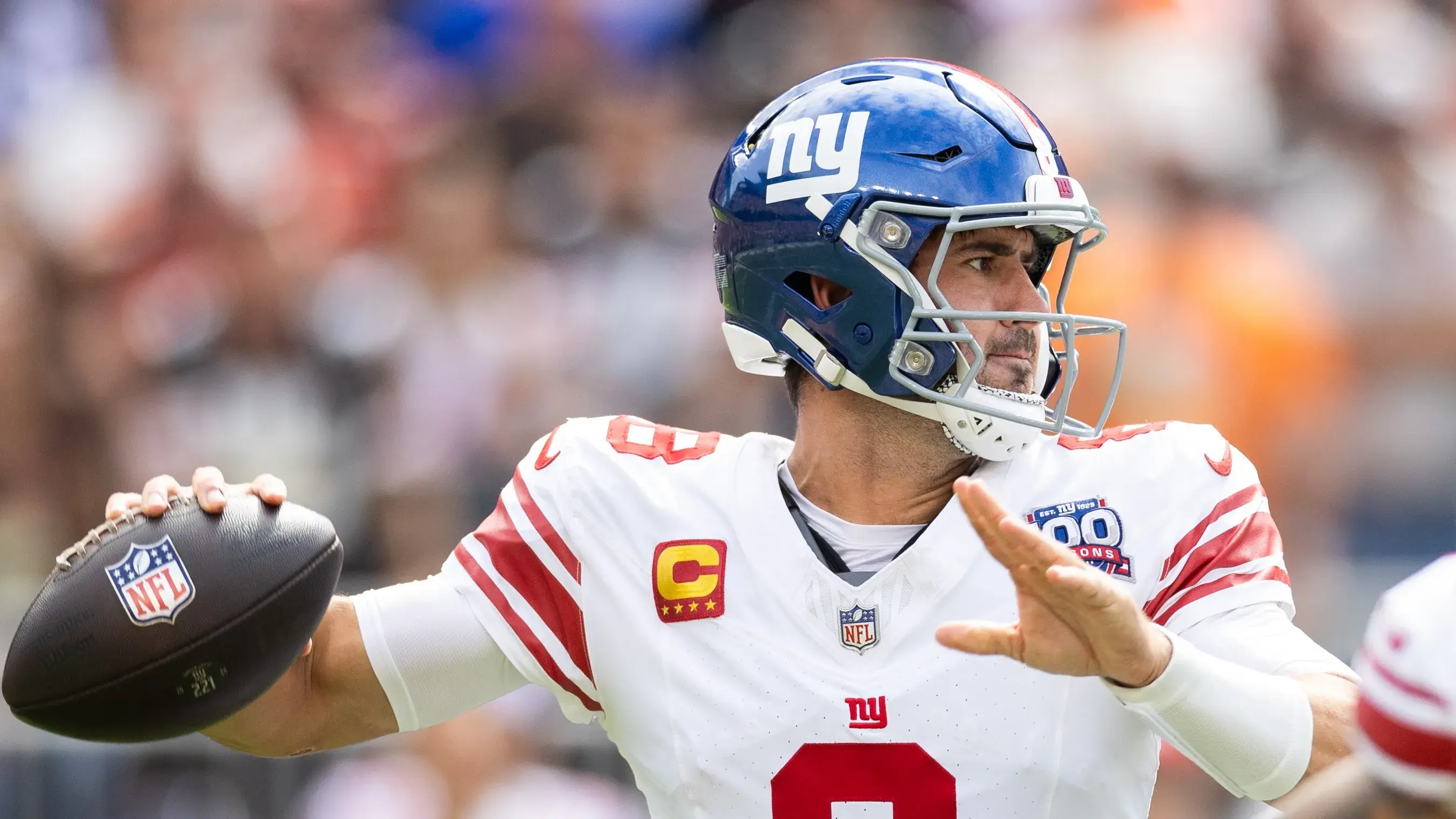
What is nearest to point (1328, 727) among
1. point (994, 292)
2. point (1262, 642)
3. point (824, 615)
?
point (1262, 642)

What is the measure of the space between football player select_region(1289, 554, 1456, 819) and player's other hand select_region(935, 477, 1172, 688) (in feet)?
1.30

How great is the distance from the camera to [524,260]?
5496mm

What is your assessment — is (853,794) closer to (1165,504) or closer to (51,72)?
(1165,504)

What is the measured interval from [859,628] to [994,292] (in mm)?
561

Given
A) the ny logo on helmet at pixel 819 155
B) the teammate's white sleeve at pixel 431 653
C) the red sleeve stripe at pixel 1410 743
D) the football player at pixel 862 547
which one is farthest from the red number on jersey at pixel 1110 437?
the red sleeve stripe at pixel 1410 743

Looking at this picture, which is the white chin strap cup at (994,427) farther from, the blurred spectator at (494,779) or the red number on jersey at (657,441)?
the blurred spectator at (494,779)

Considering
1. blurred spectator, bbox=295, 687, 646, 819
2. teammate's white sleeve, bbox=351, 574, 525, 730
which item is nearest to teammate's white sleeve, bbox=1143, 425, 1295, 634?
teammate's white sleeve, bbox=351, 574, 525, 730

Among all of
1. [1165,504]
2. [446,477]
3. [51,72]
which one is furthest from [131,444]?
[1165,504]

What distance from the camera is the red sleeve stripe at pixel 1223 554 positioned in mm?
2311

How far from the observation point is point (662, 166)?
5.60m

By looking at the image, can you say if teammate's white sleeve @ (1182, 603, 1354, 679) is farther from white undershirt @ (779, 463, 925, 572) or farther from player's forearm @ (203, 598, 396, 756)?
player's forearm @ (203, 598, 396, 756)

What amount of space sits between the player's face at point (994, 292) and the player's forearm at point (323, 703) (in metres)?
1.05

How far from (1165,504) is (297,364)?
337cm

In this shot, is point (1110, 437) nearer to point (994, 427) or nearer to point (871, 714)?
point (994, 427)
